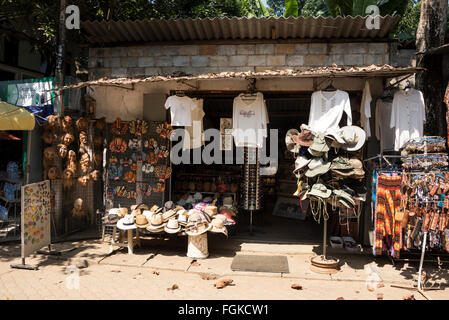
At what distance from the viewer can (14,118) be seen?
250 inches

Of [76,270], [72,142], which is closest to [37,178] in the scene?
[72,142]

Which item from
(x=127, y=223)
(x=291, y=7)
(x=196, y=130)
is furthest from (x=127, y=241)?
Answer: (x=291, y=7)

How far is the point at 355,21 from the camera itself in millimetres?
6574

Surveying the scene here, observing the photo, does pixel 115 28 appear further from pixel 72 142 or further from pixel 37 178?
pixel 37 178

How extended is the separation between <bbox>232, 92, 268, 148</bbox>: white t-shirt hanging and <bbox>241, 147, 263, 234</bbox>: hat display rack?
803 millimetres

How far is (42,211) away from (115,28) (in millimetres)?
4194

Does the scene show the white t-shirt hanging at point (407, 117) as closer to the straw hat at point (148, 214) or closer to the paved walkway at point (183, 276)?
the paved walkway at point (183, 276)

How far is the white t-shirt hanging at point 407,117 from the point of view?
6.24m

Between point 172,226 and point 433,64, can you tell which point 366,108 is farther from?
point 172,226

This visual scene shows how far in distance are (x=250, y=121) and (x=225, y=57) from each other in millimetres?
1706

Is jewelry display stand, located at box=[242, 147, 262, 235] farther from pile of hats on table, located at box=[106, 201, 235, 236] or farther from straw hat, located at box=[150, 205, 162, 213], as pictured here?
straw hat, located at box=[150, 205, 162, 213]

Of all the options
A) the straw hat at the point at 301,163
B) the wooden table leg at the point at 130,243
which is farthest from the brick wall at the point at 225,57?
the wooden table leg at the point at 130,243

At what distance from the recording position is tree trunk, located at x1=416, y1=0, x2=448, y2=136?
7.27 m

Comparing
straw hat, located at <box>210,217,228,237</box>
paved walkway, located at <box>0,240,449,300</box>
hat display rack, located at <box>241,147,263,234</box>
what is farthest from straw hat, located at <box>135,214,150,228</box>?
hat display rack, located at <box>241,147,263,234</box>
